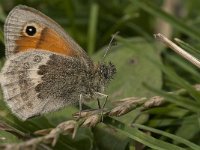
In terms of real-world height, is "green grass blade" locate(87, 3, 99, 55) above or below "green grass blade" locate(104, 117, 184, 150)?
above

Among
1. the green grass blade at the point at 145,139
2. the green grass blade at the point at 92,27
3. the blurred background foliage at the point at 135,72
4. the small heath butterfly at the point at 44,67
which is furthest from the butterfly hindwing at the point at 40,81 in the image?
the green grass blade at the point at 92,27

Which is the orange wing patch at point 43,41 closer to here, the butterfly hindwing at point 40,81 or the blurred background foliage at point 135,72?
the butterfly hindwing at point 40,81

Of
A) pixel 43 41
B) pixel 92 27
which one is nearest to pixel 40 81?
pixel 43 41

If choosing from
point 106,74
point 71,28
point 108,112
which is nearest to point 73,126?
point 108,112

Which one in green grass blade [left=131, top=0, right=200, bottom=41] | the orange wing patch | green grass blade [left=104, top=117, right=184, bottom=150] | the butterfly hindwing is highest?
green grass blade [left=131, top=0, right=200, bottom=41]

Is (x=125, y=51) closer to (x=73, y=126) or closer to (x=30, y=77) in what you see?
(x=30, y=77)

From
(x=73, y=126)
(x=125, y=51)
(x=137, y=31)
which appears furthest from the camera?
(x=137, y=31)

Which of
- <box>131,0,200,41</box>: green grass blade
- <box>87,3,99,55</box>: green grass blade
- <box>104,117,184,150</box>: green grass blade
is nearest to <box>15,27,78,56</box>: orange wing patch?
<box>131,0,200,41</box>: green grass blade

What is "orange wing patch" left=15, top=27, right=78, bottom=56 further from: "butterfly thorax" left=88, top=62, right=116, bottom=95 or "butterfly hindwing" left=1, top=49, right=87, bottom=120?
"butterfly thorax" left=88, top=62, right=116, bottom=95
